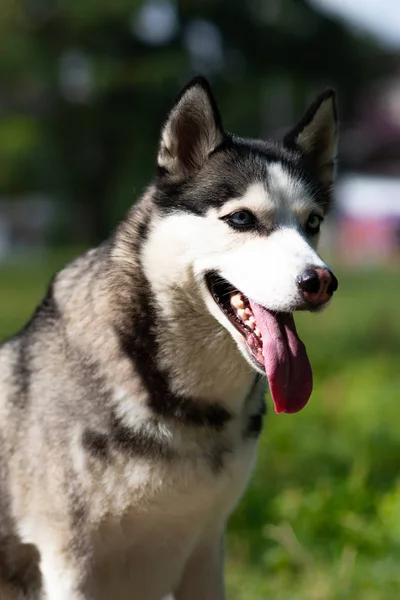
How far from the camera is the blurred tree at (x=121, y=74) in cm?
1788

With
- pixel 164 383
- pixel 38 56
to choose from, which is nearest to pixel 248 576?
pixel 164 383

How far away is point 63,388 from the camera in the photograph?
9.22ft

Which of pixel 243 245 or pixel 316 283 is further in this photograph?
pixel 243 245

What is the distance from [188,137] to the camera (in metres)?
2.84

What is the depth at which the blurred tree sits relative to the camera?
1788cm

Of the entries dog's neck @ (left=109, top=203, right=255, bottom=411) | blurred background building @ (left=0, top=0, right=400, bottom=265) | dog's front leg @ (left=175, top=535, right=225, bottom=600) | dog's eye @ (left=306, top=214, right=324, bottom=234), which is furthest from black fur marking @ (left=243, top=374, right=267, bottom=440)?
blurred background building @ (left=0, top=0, right=400, bottom=265)

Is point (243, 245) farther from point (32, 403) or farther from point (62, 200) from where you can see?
point (62, 200)

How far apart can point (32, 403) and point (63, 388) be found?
0.13 meters

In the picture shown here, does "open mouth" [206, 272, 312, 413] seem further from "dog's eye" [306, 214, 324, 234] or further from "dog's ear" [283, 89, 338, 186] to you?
"dog's ear" [283, 89, 338, 186]

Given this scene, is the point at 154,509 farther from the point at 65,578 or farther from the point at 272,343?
the point at 272,343

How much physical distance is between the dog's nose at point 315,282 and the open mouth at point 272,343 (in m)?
0.16

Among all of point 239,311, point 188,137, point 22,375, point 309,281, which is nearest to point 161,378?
point 239,311

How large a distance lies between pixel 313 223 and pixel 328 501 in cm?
180

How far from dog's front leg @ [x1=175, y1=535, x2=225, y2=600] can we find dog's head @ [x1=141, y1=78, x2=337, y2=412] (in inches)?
27.2
